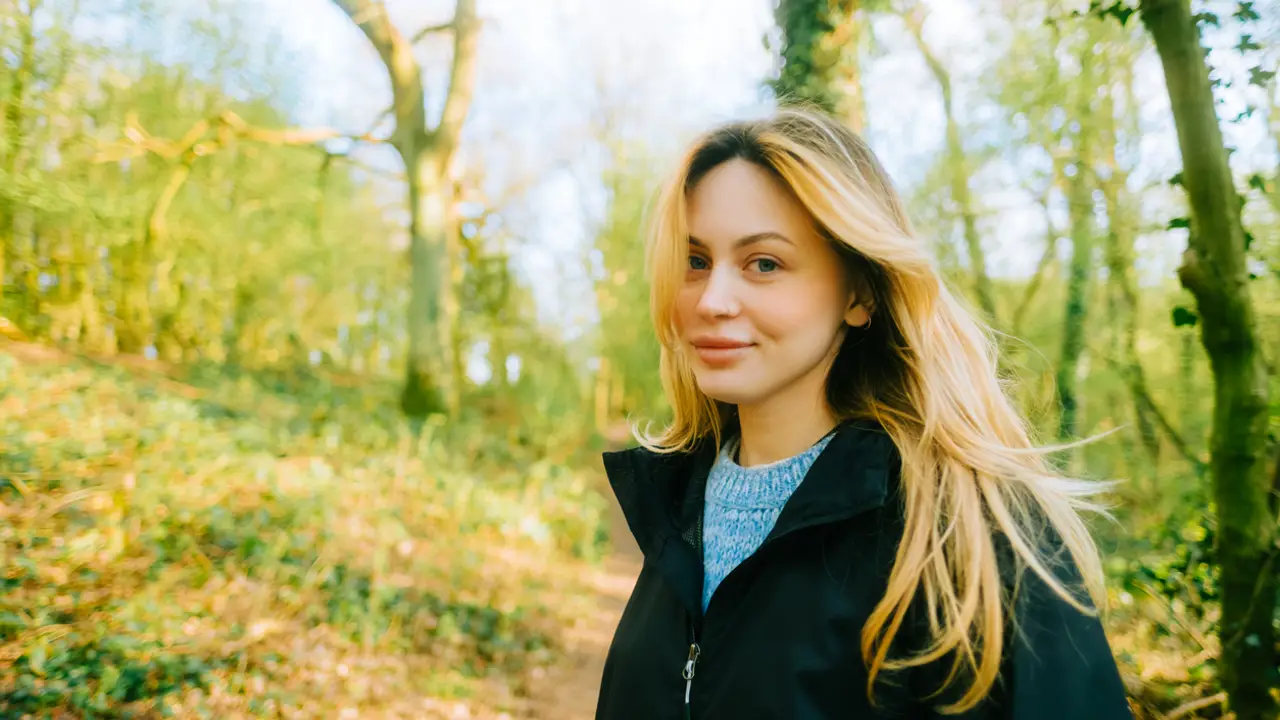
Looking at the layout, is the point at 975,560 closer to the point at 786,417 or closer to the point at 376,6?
the point at 786,417

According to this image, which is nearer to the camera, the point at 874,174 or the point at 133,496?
the point at 874,174

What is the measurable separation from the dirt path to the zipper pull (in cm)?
411

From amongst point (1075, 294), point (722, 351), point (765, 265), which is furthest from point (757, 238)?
point (1075, 294)

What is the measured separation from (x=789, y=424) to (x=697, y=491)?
364 millimetres

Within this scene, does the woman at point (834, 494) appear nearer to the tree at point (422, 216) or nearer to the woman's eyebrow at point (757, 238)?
the woman's eyebrow at point (757, 238)

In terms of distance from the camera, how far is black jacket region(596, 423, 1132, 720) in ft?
4.35

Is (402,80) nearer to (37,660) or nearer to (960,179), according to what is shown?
(960,179)

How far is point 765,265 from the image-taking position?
182 centimetres

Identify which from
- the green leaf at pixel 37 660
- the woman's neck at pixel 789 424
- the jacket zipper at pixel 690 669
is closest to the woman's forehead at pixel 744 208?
the woman's neck at pixel 789 424

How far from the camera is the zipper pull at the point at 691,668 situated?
1.74 m

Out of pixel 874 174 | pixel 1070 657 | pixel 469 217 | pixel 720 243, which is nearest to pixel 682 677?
pixel 1070 657

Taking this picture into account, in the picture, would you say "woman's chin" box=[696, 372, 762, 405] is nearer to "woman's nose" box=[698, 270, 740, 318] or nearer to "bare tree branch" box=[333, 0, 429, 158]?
"woman's nose" box=[698, 270, 740, 318]

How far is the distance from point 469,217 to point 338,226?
3.06 m

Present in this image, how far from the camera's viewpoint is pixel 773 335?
→ 180 centimetres
